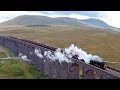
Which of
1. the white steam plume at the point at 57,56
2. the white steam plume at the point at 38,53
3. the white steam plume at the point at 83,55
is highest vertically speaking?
the white steam plume at the point at 83,55

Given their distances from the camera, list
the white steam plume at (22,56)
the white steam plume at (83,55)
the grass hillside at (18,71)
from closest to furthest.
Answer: the white steam plume at (83,55) → the grass hillside at (18,71) → the white steam plume at (22,56)

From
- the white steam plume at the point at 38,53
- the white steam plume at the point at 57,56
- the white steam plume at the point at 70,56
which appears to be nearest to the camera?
the white steam plume at the point at 70,56

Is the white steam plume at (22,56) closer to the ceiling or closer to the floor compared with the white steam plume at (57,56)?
closer to the floor

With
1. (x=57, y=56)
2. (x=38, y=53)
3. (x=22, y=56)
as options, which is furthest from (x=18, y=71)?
(x=22, y=56)

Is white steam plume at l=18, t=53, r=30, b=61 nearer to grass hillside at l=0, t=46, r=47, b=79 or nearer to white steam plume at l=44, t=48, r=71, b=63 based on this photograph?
grass hillside at l=0, t=46, r=47, b=79

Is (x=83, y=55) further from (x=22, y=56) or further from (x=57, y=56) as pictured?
(x=22, y=56)

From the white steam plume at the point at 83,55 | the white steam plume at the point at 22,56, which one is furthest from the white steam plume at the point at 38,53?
the white steam plume at the point at 83,55

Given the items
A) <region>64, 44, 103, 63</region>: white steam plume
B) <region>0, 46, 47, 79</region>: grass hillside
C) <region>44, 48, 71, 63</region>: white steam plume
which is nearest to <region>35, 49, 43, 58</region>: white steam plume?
<region>0, 46, 47, 79</region>: grass hillside

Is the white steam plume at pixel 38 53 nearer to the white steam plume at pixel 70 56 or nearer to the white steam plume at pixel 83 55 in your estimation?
the white steam plume at pixel 70 56
